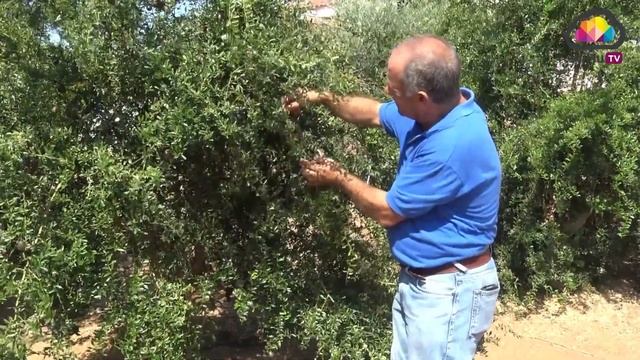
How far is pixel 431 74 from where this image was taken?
9.19 ft

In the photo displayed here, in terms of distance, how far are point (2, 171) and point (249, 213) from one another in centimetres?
109

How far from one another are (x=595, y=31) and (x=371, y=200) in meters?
3.05

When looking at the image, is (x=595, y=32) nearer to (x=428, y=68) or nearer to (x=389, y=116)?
(x=389, y=116)

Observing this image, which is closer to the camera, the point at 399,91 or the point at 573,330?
the point at 399,91

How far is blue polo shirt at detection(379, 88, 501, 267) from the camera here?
281cm

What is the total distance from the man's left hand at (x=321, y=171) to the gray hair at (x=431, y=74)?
58 cm

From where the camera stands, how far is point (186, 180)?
3436 millimetres

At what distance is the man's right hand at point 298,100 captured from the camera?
10.7ft

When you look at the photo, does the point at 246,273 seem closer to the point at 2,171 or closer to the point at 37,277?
the point at 37,277

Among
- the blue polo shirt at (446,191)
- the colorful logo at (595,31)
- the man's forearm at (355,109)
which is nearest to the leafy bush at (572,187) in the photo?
the colorful logo at (595,31)

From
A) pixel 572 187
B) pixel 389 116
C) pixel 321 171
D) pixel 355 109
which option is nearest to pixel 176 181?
pixel 321 171

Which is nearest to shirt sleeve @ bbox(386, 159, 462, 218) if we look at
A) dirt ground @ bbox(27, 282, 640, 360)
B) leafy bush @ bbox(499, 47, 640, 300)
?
dirt ground @ bbox(27, 282, 640, 360)

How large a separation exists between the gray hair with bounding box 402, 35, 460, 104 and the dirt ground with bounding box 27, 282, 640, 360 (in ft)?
8.29

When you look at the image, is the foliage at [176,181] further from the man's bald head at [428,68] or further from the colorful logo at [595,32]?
the colorful logo at [595,32]
